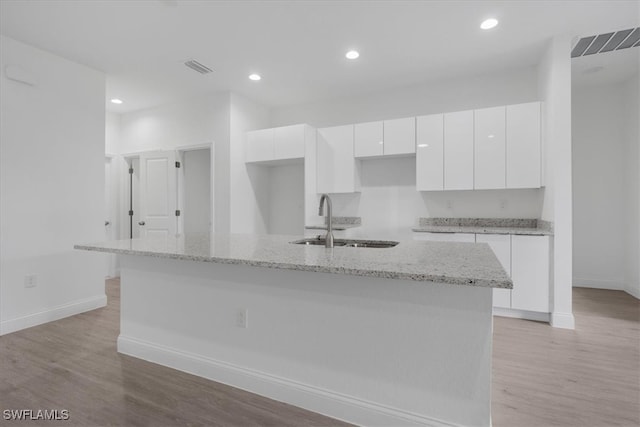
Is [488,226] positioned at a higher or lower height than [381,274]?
higher

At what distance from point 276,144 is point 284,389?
3332 mm

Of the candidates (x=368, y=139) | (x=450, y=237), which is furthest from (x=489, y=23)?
(x=450, y=237)

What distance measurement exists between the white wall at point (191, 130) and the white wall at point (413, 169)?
52.3 inches

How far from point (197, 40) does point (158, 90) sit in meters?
1.60

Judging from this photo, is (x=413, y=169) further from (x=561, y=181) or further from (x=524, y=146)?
(x=561, y=181)

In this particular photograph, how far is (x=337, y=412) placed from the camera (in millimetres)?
1729

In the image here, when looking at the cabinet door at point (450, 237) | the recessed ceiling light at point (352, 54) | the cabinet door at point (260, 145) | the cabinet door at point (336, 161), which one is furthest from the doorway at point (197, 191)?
the cabinet door at point (450, 237)

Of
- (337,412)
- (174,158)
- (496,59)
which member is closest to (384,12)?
(496,59)

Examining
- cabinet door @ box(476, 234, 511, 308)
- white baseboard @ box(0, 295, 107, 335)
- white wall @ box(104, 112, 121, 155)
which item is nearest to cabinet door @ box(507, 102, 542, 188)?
cabinet door @ box(476, 234, 511, 308)

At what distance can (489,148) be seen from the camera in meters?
3.59

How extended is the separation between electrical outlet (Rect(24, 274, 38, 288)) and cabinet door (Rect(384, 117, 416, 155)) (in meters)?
4.02

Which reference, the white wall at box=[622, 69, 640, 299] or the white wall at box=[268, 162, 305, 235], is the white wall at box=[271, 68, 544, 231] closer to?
the white wall at box=[268, 162, 305, 235]

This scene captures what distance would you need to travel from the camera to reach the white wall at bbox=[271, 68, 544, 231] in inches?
151

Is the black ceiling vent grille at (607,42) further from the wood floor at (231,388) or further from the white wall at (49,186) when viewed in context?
the white wall at (49,186)
